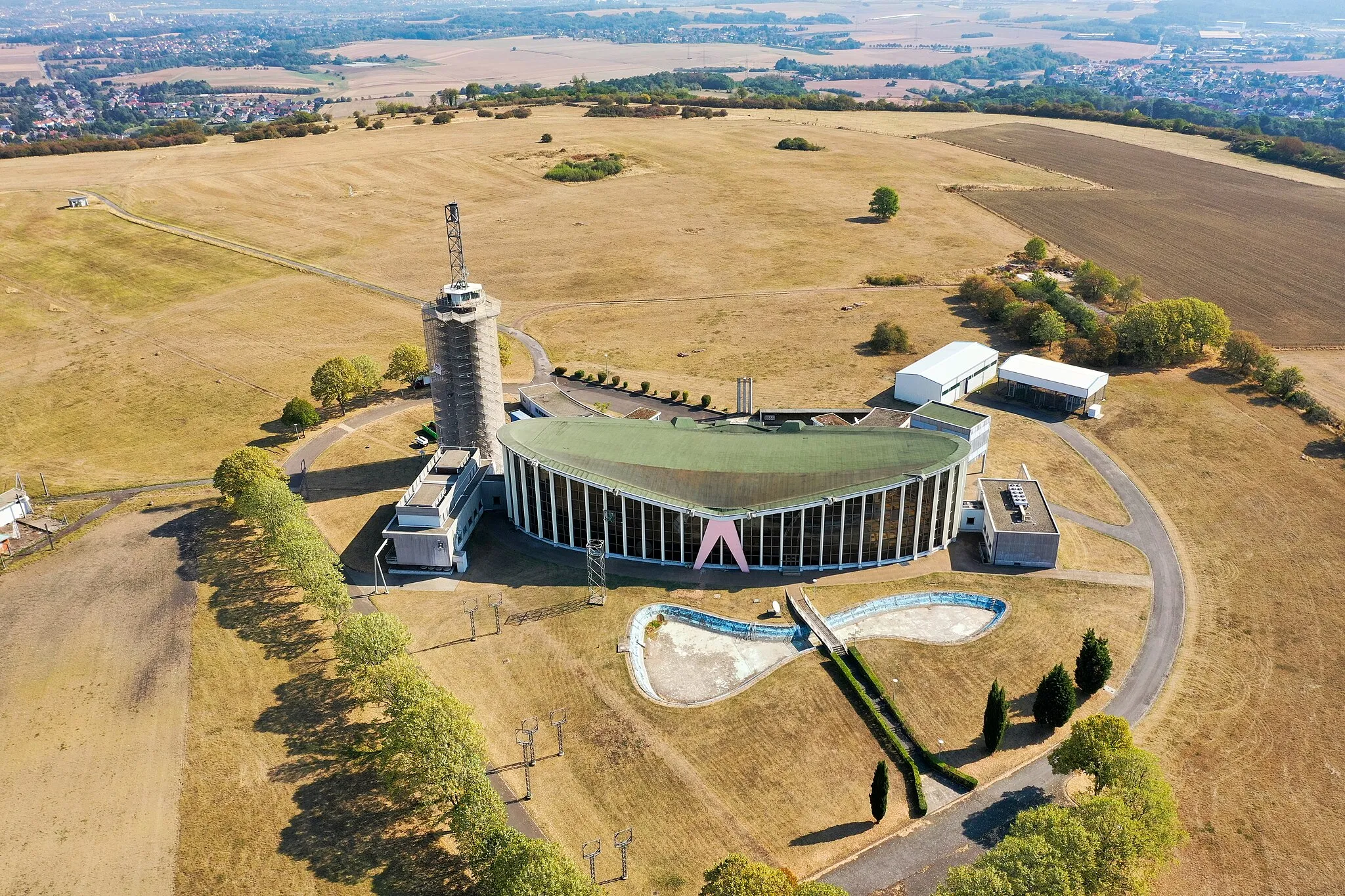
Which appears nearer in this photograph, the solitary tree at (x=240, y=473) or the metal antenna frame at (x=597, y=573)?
the metal antenna frame at (x=597, y=573)

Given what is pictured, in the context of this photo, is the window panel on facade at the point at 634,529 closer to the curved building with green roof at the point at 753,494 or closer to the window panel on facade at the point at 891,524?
the curved building with green roof at the point at 753,494

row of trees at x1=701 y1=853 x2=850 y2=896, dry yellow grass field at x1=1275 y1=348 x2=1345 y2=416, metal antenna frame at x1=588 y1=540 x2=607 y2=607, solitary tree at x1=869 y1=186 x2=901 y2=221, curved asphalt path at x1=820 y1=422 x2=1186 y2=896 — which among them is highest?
solitary tree at x1=869 y1=186 x2=901 y2=221

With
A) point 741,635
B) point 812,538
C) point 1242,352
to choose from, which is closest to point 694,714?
point 741,635

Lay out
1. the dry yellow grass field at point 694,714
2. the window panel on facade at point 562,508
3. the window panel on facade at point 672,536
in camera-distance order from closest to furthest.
→ 1. the dry yellow grass field at point 694,714
2. the window panel on facade at point 672,536
3. the window panel on facade at point 562,508

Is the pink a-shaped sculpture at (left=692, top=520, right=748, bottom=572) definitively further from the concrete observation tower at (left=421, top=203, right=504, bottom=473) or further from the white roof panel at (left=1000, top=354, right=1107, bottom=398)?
the white roof panel at (left=1000, top=354, right=1107, bottom=398)

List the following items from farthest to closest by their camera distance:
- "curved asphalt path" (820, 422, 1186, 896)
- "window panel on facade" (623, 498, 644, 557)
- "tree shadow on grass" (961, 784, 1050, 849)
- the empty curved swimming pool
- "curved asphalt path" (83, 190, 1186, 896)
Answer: "window panel on facade" (623, 498, 644, 557) → the empty curved swimming pool → "tree shadow on grass" (961, 784, 1050, 849) → "curved asphalt path" (83, 190, 1186, 896) → "curved asphalt path" (820, 422, 1186, 896)

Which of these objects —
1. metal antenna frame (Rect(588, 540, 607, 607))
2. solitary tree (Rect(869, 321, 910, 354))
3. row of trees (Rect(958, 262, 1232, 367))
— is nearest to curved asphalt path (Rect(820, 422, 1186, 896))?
metal antenna frame (Rect(588, 540, 607, 607))

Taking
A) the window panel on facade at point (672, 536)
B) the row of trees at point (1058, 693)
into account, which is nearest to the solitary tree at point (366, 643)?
the window panel on facade at point (672, 536)
